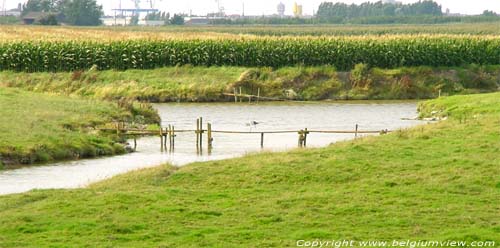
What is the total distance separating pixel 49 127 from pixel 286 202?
1700 cm

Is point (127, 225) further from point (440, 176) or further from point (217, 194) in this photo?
point (440, 176)

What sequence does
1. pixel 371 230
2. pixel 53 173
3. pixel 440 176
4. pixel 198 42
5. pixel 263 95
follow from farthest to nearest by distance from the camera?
1. pixel 198 42
2. pixel 263 95
3. pixel 53 173
4. pixel 440 176
5. pixel 371 230

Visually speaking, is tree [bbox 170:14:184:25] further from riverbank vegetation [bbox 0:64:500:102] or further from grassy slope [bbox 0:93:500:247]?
grassy slope [bbox 0:93:500:247]

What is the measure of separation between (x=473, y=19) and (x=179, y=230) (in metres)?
175

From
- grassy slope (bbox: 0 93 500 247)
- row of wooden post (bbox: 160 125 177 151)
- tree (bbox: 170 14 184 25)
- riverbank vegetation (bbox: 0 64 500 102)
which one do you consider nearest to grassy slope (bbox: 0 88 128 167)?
row of wooden post (bbox: 160 125 177 151)

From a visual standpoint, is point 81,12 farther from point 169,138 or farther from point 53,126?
point 53,126

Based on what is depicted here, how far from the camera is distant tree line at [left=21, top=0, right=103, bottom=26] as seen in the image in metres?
152

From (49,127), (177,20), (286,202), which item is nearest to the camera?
(286,202)

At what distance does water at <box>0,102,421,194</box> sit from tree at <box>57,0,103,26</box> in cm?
9927

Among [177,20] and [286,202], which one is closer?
[286,202]

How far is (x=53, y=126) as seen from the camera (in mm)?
36312

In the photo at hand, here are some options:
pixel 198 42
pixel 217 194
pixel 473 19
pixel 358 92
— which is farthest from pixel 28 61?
pixel 473 19

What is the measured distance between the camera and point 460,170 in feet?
74.7

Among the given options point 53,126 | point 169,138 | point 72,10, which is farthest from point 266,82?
point 72,10
